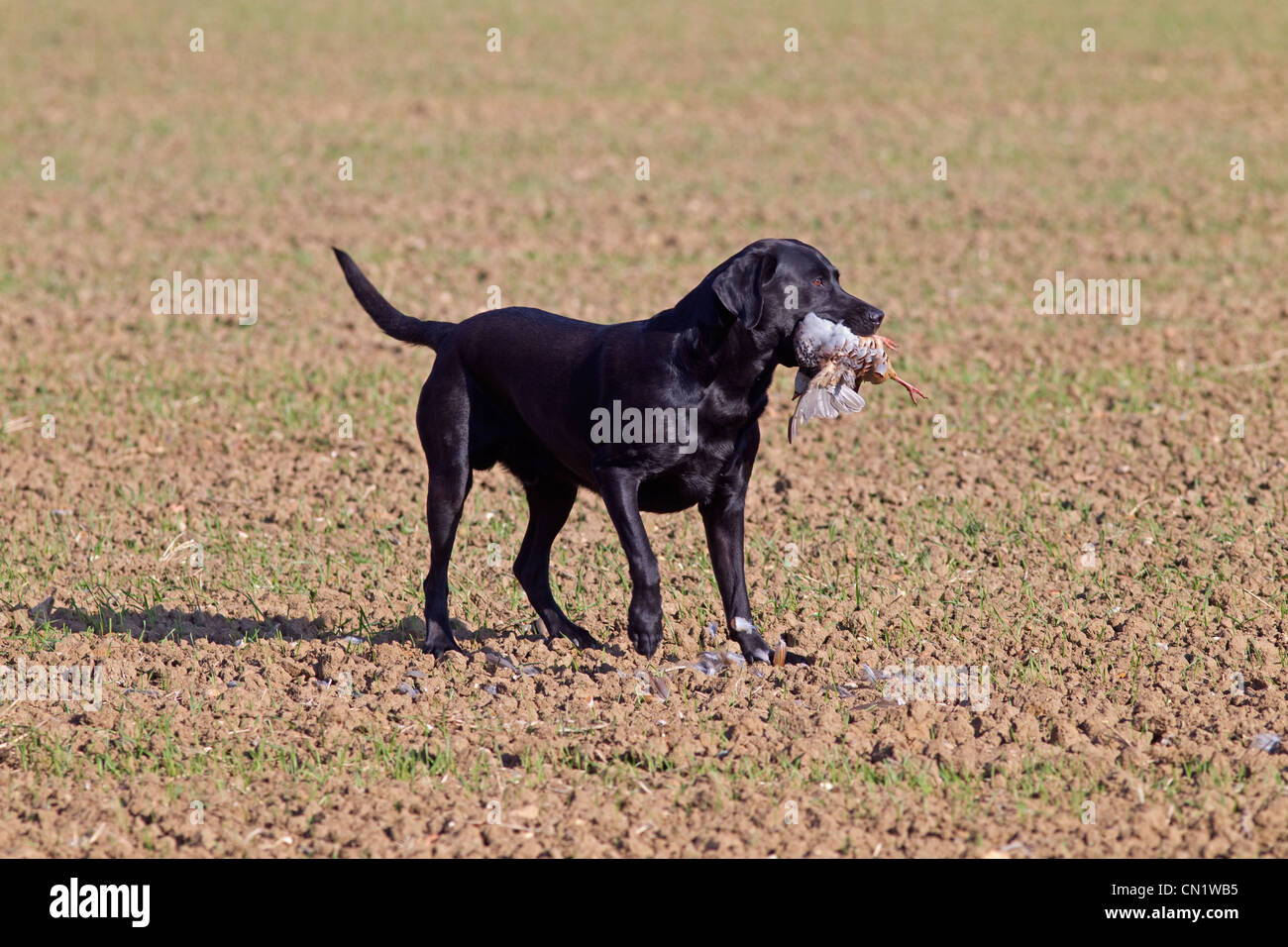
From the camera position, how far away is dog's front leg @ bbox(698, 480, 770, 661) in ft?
19.8

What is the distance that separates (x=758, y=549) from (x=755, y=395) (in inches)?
81.7

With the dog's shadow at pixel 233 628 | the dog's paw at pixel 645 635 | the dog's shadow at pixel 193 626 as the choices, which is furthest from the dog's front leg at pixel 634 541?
the dog's shadow at pixel 193 626

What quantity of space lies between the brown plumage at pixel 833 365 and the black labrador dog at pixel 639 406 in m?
0.07

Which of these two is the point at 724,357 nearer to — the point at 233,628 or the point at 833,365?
the point at 833,365

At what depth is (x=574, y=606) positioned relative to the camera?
6891 millimetres

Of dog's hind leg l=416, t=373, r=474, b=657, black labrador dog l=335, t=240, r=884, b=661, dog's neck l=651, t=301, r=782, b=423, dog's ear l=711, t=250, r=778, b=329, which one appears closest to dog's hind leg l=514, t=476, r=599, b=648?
black labrador dog l=335, t=240, r=884, b=661

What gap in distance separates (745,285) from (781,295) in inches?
6.6

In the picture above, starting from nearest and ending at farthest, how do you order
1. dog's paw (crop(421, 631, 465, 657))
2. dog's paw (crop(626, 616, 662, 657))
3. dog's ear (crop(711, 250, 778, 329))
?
dog's ear (crop(711, 250, 778, 329)), dog's paw (crop(626, 616, 662, 657)), dog's paw (crop(421, 631, 465, 657))

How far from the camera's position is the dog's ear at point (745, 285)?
5.57 m

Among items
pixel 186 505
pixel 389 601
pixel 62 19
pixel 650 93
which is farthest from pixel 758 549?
pixel 62 19

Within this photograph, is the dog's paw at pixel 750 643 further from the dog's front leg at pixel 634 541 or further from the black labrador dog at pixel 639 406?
the dog's front leg at pixel 634 541

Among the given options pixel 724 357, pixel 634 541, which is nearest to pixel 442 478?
pixel 634 541

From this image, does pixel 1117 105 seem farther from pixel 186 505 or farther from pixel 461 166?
pixel 186 505

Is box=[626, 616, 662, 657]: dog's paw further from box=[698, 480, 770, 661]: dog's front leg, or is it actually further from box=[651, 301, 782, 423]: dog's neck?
box=[651, 301, 782, 423]: dog's neck
